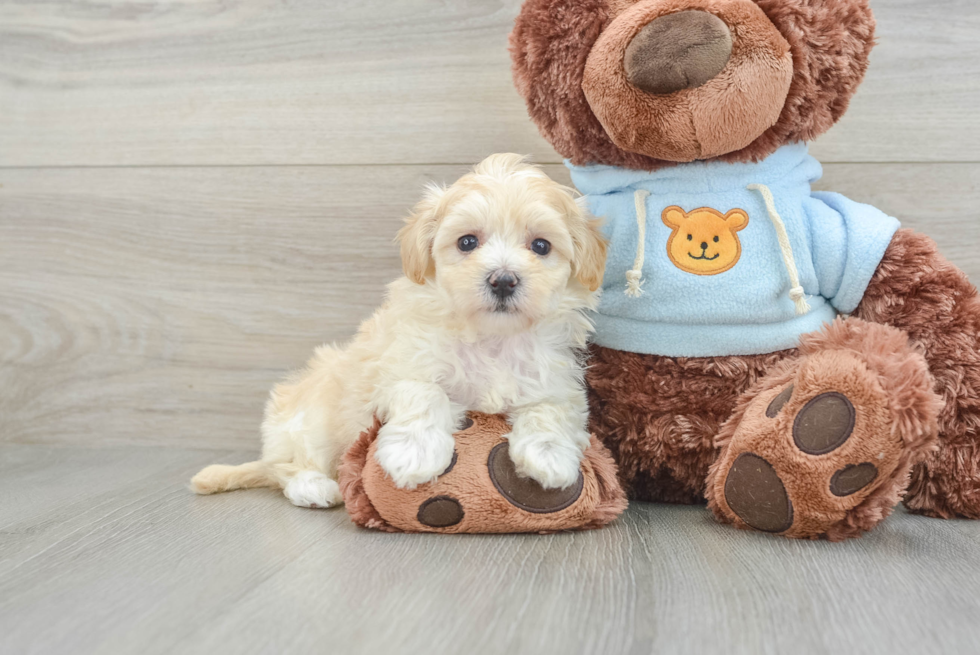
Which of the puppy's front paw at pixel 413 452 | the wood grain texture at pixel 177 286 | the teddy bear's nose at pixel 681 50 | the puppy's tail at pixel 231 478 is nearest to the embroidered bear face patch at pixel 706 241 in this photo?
the teddy bear's nose at pixel 681 50

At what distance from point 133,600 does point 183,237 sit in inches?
42.6

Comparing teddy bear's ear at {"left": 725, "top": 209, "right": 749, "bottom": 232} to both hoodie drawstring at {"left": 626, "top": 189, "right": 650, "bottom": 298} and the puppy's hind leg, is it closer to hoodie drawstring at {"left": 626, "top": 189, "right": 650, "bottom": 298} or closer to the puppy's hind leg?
hoodie drawstring at {"left": 626, "top": 189, "right": 650, "bottom": 298}

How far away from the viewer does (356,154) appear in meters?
1.71

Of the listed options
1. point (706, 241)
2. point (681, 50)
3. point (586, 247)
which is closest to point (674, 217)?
point (706, 241)

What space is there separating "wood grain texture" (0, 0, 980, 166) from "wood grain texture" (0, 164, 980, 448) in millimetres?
69

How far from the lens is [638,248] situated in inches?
48.2

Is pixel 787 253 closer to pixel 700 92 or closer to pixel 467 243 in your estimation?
pixel 700 92

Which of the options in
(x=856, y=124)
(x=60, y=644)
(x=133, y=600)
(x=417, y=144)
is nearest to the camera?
(x=60, y=644)

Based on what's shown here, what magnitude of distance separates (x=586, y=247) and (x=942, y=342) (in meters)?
0.57

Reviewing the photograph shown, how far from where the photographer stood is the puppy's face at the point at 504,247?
→ 3.59 feet

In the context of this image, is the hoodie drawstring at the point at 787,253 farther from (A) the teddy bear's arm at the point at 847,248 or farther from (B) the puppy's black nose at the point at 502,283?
(B) the puppy's black nose at the point at 502,283

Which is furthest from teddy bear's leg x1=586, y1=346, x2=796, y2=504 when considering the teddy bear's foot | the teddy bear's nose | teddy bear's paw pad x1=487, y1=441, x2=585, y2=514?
the teddy bear's nose

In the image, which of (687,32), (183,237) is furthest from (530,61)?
(183,237)

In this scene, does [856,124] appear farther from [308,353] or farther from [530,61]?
[308,353]
